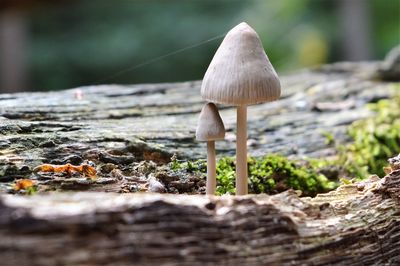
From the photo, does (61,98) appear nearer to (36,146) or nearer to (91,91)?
(91,91)

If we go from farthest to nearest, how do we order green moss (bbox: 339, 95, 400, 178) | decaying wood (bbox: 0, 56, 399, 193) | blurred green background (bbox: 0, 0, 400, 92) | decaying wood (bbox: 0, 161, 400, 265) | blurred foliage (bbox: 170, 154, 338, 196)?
blurred green background (bbox: 0, 0, 400, 92), green moss (bbox: 339, 95, 400, 178), blurred foliage (bbox: 170, 154, 338, 196), decaying wood (bbox: 0, 56, 399, 193), decaying wood (bbox: 0, 161, 400, 265)

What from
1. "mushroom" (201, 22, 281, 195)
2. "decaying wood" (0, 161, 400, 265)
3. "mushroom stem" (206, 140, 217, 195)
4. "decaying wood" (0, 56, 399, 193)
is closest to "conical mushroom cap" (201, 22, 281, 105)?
"mushroom" (201, 22, 281, 195)

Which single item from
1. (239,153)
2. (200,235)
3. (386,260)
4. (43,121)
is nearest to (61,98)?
(43,121)

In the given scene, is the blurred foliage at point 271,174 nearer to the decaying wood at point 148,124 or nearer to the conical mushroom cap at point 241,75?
the decaying wood at point 148,124

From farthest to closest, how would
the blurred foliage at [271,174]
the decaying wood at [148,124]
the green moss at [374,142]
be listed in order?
the green moss at [374,142], the blurred foliage at [271,174], the decaying wood at [148,124]

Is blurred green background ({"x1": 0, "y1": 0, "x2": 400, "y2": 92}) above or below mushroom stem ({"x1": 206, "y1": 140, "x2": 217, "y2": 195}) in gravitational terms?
above

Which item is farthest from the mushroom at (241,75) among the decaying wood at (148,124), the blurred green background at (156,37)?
the blurred green background at (156,37)

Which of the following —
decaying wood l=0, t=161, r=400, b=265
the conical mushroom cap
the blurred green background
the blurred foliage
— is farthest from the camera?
the blurred green background

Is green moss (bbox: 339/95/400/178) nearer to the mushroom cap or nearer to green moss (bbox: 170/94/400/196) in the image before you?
green moss (bbox: 170/94/400/196)
